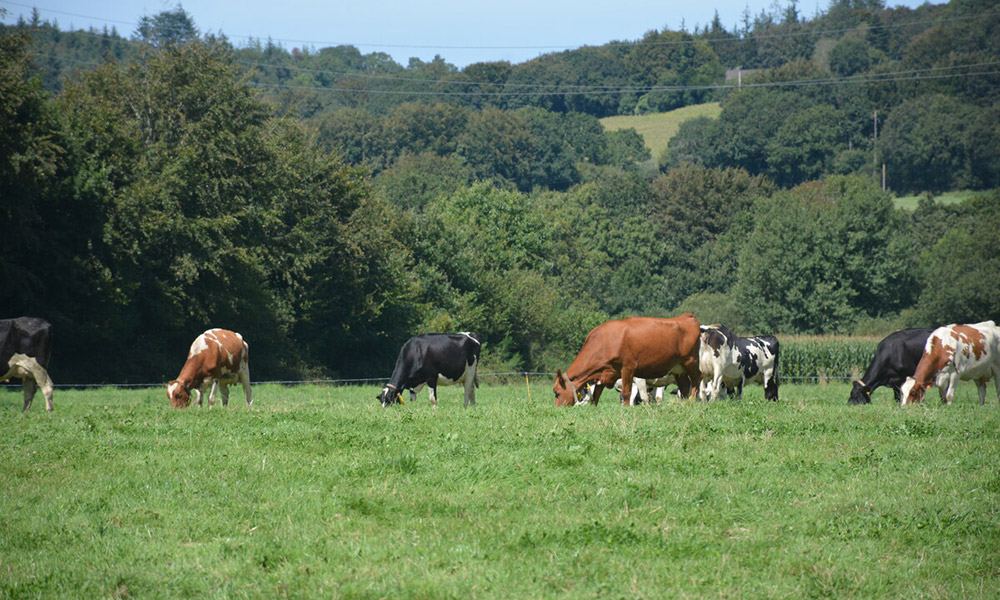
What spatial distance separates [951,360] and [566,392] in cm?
943

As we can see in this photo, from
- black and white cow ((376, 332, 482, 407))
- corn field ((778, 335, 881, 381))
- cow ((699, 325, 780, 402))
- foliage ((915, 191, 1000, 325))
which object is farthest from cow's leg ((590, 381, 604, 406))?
foliage ((915, 191, 1000, 325))

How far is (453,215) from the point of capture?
90688 millimetres

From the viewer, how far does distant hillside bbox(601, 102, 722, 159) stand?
180250mm

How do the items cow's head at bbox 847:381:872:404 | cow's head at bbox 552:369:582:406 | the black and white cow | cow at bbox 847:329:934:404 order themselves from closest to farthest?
cow's head at bbox 552:369:582:406 < the black and white cow < cow at bbox 847:329:934:404 < cow's head at bbox 847:381:872:404

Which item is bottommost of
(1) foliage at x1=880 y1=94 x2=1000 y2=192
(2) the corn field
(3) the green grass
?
(2) the corn field

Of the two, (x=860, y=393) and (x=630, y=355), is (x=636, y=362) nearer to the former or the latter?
(x=630, y=355)

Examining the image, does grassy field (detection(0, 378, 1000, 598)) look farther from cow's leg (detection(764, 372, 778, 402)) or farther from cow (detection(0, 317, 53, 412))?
cow's leg (detection(764, 372, 778, 402))

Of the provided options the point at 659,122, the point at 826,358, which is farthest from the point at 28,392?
the point at 659,122

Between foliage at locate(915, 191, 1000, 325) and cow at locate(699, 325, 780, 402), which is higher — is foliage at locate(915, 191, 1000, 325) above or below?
below

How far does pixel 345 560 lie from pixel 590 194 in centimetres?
11446

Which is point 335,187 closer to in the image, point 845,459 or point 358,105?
point 845,459

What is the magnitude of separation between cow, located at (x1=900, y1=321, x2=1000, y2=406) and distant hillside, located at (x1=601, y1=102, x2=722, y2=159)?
152 meters

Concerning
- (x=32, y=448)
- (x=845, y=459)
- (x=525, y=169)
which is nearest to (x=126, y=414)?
(x=32, y=448)

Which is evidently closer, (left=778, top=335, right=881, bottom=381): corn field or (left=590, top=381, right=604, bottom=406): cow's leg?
(left=590, top=381, right=604, bottom=406): cow's leg
